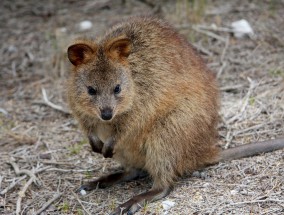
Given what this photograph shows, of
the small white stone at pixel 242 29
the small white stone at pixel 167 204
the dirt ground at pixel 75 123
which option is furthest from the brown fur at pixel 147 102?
the small white stone at pixel 242 29

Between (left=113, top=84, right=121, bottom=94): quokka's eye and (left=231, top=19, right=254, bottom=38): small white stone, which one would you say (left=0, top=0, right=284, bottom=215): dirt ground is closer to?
(left=231, top=19, right=254, bottom=38): small white stone

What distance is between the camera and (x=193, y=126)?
4.59 meters

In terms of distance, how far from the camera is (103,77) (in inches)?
170

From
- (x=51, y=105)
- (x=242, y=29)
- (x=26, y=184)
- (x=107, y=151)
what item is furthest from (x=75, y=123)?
(x=242, y=29)

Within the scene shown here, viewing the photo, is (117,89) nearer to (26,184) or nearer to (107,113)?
(107,113)

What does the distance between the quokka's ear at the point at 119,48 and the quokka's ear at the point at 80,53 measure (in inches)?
5.6

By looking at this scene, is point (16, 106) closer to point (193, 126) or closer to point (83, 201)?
point (83, 201)

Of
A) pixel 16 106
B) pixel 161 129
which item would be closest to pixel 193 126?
pixel 161 129

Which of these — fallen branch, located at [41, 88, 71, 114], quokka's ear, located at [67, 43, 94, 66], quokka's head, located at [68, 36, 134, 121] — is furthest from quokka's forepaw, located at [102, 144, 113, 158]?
fallen branch, located at [41, 88, 71, 114]

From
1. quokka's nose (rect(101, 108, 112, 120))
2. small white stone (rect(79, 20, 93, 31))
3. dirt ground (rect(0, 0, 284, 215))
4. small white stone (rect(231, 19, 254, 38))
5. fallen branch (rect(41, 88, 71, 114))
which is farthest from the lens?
small white stone (rect(79, 20, 93, 31))

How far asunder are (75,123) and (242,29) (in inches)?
96.2

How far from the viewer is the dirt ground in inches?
177

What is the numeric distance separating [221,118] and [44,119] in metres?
1.84

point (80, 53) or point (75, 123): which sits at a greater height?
point (80, 53)
